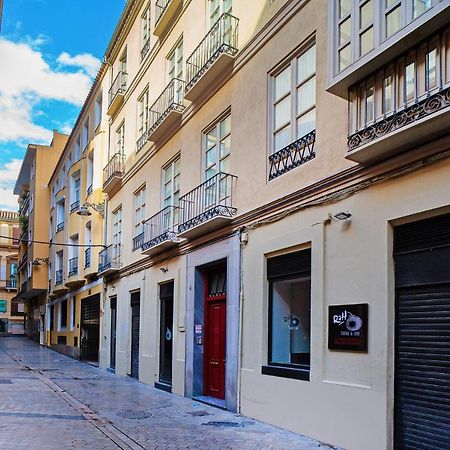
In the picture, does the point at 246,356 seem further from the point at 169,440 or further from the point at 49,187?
the point at 49,187

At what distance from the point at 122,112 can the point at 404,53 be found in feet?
51.9

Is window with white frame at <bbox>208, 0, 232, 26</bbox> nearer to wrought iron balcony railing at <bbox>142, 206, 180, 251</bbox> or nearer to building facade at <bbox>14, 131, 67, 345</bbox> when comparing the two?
wrought iron balcony railing at <bbox>142, 206, 180, 251</bbox>

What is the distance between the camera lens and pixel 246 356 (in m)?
10.6

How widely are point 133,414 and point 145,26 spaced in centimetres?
1290

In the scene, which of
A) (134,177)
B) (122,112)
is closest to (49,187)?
(122,112)

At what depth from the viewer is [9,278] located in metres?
62.5

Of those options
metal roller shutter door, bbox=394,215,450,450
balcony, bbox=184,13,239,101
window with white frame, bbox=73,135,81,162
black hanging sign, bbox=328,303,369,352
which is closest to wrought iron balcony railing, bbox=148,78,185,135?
balcony, bbox=184,13,239,101

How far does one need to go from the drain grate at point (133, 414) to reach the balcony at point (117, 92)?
494 inches

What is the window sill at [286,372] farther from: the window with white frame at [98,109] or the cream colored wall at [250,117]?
the window with white frame at [98,109]

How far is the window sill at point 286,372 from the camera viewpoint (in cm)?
880

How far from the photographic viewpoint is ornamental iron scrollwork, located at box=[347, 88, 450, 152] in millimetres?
6129

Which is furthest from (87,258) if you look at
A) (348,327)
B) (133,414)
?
(348,327)

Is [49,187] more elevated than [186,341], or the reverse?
[49,187]

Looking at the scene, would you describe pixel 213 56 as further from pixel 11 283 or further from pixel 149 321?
pixel 11 283
